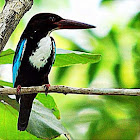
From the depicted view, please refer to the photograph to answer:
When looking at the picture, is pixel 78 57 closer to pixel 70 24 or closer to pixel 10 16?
pixel 70 24

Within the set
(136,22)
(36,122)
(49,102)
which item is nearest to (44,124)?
(36,122)

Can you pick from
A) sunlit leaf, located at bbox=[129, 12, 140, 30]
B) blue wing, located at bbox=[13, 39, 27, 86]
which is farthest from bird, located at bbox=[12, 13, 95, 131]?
sunlit leaf, located at bbox=[129, 12, 140, 30]

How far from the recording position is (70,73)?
2287 mm

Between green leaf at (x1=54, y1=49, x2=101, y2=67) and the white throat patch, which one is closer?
green leaf at (x1=54, y1=49, x2=101, y2=67)

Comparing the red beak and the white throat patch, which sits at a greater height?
the red beak

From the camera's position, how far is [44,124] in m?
1.69

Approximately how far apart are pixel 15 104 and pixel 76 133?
0.77 m

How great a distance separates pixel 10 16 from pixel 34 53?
37 centimetres

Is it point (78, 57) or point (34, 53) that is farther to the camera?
point (34, 53)

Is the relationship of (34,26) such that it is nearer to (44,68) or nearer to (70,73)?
(44,68)

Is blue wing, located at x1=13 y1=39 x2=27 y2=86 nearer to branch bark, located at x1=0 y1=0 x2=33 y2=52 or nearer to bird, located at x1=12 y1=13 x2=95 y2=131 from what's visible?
bird, located at x1=12 y1=13 x2=95 y2=131

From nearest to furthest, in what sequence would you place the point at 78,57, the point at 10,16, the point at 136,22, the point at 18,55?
the point at 10,16 → the point at 78,57 → the point at 18,55 → the point at 136,22

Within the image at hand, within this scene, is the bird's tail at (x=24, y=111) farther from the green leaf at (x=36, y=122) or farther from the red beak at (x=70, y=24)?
the red beak at (x=70, y=24)

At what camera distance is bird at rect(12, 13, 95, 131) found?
170cm
